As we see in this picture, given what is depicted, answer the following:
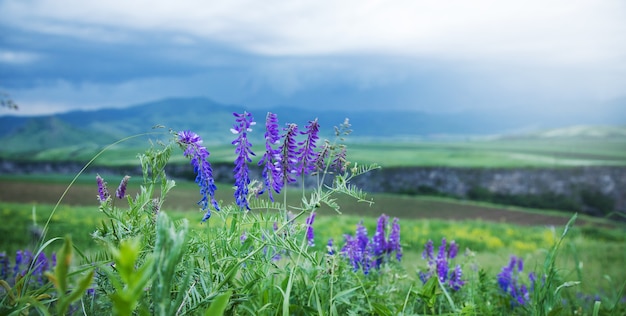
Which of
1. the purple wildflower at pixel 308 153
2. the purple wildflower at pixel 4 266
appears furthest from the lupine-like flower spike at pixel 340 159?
the purple wildflower at pixel 4 266

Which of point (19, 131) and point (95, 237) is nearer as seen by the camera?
point (95, 237)

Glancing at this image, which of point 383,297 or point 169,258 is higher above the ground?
point 169,258

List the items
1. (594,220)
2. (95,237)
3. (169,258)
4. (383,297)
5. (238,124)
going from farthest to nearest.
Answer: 1. (594,220)
2. (383,297)
3. (238,124)
4. (95,237)
5. (169,258)

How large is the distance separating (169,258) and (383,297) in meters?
1.86

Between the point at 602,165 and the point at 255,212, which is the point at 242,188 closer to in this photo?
the point at 255,212

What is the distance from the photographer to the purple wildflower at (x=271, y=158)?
232cm

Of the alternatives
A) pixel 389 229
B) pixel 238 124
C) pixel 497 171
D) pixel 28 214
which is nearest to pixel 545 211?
pixel 497 171

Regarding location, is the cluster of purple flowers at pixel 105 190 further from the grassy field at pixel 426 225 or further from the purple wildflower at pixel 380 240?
the grassy field at pixel 426 225

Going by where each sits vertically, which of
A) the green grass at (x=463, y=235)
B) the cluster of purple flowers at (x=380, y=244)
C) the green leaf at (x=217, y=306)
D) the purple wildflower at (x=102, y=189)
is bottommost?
the green grass at (x=463, y=235)

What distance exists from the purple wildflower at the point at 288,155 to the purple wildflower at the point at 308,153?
0.03 meters

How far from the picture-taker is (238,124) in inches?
90.5

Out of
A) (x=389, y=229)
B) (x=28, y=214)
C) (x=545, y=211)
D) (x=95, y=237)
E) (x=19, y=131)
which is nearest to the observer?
(x=95, y=237)

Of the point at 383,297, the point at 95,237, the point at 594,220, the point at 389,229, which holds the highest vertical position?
the point at 95,237

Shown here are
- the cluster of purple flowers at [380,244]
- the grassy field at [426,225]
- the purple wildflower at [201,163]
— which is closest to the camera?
the purple wildflower at [201,163]
